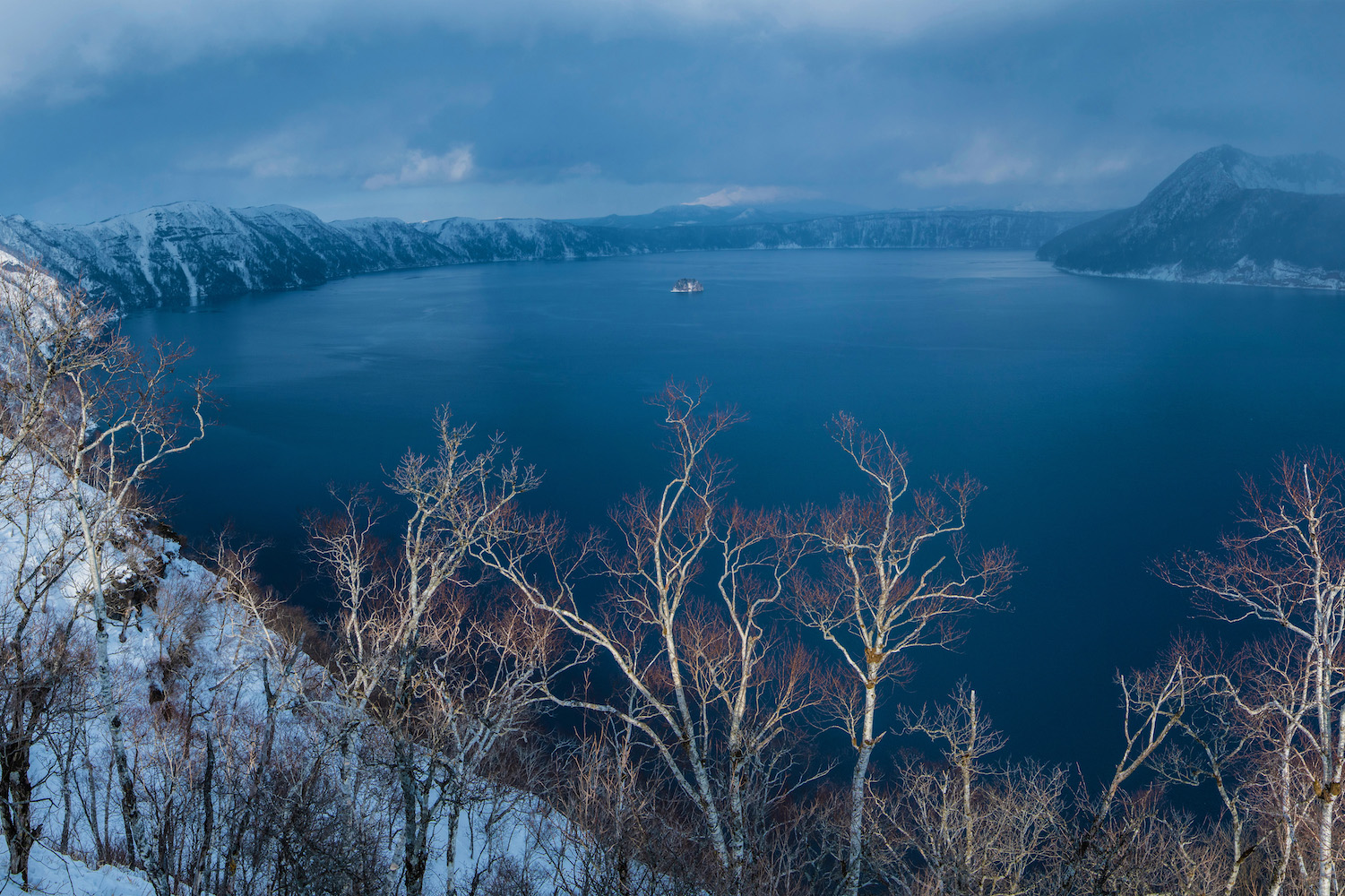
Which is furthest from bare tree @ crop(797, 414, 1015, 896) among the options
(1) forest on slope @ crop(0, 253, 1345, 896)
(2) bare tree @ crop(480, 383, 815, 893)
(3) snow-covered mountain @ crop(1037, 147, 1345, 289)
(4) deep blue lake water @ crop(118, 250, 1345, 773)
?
(3) snow-covered mountain @ crop(1037, 147, 1345, 289)

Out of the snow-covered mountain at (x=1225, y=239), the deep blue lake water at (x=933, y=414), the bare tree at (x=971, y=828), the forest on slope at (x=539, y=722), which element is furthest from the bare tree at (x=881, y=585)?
the snow-covered mountain at (x=1225, y=239)

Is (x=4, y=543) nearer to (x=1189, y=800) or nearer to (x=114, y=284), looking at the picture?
(x=1189, y=800)

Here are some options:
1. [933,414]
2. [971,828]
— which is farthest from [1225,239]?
[971,828]

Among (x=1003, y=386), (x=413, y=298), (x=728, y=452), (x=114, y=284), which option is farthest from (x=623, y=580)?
(x=114, y=284)

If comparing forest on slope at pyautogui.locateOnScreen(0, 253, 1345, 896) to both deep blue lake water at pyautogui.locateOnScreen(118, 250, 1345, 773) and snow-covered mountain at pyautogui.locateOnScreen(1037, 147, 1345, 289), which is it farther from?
snow-covered mountain at pyautogui.locateOnScreen(1037, 147, 1345, 289)

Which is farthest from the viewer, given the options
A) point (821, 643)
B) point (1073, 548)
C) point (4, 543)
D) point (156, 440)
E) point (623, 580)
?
point (156, 440)

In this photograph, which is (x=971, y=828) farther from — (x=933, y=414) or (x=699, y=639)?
(x=933, y=414)
